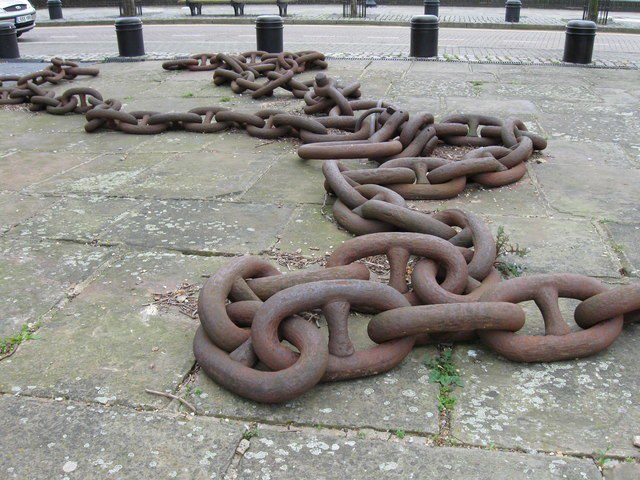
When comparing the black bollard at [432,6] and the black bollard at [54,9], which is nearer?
the black bollard at [432,6]

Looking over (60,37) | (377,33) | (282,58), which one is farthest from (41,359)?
(60,37)

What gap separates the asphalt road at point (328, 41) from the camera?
12789 millimetres

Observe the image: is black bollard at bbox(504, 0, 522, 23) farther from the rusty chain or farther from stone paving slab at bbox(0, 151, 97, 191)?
the rusty chain

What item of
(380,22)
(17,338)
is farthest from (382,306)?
(380,22)

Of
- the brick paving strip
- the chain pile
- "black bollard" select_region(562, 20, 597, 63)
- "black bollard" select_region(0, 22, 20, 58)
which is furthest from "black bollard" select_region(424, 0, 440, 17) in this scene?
"black bollard" select_region(0, 22, 20, 58)

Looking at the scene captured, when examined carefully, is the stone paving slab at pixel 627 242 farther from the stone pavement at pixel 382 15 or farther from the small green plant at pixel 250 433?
the stone pavement at pixel 382 15

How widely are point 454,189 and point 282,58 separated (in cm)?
447

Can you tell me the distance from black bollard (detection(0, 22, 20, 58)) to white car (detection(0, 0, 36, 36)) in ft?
16.0

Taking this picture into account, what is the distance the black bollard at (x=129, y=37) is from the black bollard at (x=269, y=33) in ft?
7.28

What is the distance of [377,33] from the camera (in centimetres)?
1652

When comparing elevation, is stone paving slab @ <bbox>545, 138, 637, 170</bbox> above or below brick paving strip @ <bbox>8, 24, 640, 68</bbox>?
above

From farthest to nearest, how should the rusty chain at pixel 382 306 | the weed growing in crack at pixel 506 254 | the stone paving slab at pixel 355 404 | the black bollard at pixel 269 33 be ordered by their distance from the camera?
the black bollard at pixel 269 33
the weed growing in crack at pixel 506 254
the rusty chain at pixel 382 306
the stone paving slab at pixel 355 404

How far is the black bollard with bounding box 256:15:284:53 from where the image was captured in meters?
10.5

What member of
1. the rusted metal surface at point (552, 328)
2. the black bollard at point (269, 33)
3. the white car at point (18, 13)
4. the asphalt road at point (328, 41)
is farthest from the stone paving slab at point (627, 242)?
the white car at point (18, 13)
